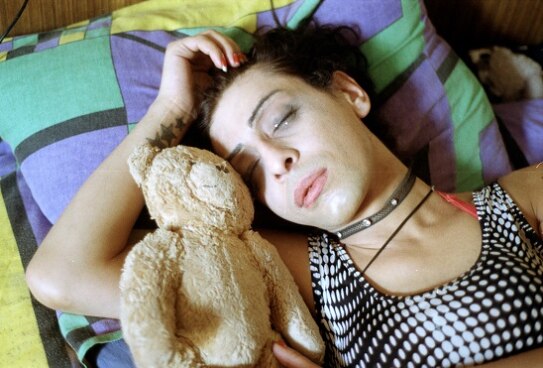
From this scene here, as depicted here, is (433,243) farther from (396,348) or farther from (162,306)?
(162,306)

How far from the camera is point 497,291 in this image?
845mm

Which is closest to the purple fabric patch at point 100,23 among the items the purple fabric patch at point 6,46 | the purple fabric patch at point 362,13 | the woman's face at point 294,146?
the purple fabric patch at point 6,46

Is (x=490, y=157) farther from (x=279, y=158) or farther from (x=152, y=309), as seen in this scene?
(x=152, y=309)

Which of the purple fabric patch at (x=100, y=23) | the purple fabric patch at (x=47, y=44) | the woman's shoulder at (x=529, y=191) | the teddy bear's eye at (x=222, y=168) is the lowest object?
the woman's shoulder at (x=529, y=191)

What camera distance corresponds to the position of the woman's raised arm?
0.84 metres

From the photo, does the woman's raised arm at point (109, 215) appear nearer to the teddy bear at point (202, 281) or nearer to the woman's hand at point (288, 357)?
the teddy bear at point (202, 281)

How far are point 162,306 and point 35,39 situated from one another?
85 centimetres

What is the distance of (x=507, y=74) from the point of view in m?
1.55

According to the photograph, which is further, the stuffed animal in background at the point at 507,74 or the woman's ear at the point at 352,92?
the stuffed animal in background at the point at 507,74

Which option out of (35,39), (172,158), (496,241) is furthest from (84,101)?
(496,241)

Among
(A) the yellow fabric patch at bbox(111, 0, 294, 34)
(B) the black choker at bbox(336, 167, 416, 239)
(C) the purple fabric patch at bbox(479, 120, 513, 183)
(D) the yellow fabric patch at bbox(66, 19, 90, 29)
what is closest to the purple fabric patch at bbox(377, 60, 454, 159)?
(C) the purple fabric patch at bbox(479, 120, 513, 183)

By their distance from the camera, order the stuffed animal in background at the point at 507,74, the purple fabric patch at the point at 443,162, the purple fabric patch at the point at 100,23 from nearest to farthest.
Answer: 1. the purple fabric patch at the point at 100,23
2. the purple fabric patch at the point at 443,162
3. the stuffed animal in background at the point at 507,74

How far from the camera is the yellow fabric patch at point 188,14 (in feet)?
3.84

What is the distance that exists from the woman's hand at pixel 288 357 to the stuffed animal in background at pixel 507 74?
3.85 ft
